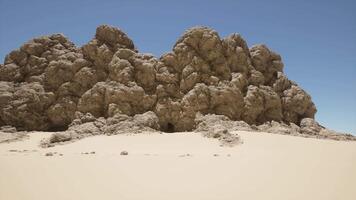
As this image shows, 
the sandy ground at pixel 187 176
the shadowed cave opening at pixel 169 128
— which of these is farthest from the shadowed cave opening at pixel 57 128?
the sandy ground at pixel 187 176

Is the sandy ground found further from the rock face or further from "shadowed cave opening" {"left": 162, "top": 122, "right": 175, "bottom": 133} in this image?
"shadowed cave opening" {"left": 162, "top": 122, "right": 175, "bottom": 133}

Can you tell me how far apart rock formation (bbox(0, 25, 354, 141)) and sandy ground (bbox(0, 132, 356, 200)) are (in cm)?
789

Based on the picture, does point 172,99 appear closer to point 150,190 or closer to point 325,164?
point 325,164

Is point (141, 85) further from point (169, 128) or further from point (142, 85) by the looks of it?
point (169, 128)

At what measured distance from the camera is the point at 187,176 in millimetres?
6504

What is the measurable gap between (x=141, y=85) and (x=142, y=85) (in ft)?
0.17

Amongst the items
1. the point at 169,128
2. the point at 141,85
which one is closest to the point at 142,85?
the point at 141,85

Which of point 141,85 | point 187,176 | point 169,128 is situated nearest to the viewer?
point 187,176

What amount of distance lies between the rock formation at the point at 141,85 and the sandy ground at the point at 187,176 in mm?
7887

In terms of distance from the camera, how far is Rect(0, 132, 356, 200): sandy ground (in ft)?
17.4

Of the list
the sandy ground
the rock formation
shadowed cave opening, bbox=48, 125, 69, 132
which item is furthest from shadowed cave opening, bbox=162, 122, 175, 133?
the sandy ground

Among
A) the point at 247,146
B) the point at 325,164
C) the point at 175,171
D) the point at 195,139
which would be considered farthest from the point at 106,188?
the point at 195,139

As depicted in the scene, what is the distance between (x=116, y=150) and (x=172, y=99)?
6.82m

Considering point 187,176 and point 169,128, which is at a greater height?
point 169,128
